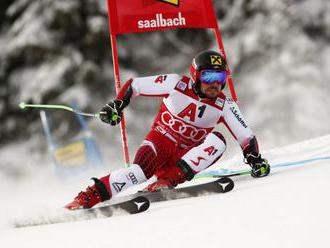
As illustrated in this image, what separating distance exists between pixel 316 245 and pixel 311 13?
35.4ft

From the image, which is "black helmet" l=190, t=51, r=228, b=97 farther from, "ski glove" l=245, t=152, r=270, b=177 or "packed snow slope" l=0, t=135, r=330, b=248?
"packed snow slope" l=0, t=135, r=330, b=248

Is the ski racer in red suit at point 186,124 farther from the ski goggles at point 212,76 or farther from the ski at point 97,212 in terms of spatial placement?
the ski at point 97,212

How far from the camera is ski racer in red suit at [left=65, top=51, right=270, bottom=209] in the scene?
11.0ft

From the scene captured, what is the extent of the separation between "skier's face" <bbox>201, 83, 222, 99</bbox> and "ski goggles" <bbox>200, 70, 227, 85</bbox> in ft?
0.09

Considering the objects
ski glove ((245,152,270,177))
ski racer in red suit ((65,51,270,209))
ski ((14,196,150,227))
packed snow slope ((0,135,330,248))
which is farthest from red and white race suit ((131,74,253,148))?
ski ((14,196,150,227))

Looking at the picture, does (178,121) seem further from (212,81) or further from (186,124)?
(212,81)

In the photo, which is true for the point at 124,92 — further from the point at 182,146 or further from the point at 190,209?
the point at 190,209

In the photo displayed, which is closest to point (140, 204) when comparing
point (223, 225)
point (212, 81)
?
point (223, 225)

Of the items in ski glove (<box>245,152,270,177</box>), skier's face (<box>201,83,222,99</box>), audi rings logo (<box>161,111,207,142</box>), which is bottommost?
ski glove (<box>245,152,270,177</box>)

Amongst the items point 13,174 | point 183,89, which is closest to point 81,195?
point 183,89

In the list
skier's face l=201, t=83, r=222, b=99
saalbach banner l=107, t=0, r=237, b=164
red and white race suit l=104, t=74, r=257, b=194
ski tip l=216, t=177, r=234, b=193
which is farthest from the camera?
saalbach banner l=107, t=0, r=237, b=164

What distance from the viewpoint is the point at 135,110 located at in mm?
11461

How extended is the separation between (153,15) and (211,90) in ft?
4.63

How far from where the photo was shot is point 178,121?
3.64m
